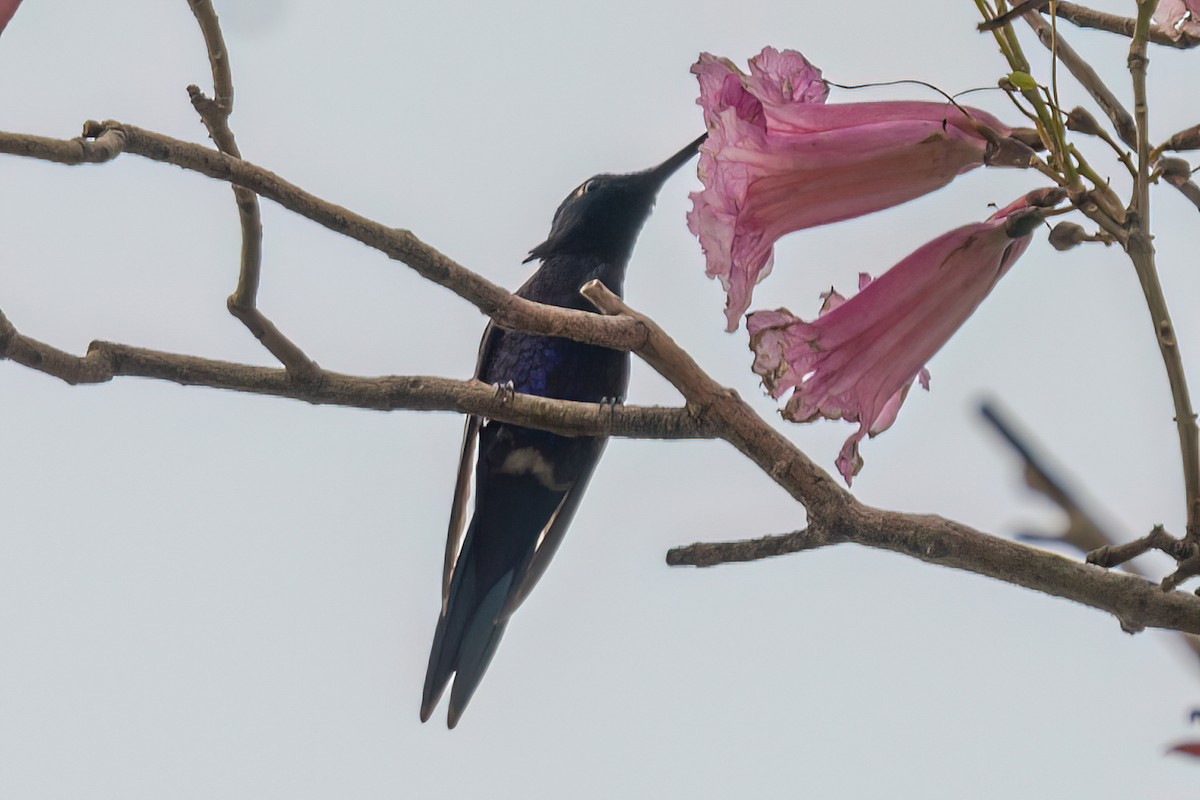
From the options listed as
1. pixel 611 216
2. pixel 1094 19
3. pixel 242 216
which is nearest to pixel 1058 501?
pixel 1094 19

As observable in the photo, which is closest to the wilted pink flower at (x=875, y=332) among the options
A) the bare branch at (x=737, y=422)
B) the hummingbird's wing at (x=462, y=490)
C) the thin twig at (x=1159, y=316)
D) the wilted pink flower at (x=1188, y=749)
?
the bare branch at (x=737, y=422)

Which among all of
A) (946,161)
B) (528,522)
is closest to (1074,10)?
(946,161)

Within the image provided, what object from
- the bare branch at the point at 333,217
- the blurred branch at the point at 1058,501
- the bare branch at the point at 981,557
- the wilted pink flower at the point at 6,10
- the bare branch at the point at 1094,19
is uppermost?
the bare branch at the point at 1094,19

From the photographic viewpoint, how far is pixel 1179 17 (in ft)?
3.37

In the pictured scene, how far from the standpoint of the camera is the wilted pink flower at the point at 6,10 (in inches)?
36.6

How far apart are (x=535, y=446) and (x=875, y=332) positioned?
222cm

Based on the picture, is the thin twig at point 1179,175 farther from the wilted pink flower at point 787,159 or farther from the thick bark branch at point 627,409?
the thick bark branch at point 627,409

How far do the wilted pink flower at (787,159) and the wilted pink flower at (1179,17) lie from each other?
20cm

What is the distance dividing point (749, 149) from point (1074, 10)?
41cm

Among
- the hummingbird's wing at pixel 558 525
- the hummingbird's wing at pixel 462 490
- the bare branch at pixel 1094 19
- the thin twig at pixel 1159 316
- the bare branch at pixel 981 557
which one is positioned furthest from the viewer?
the hummingbird's wing at pixel 558 525

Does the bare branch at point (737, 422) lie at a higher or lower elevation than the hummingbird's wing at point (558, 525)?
lower

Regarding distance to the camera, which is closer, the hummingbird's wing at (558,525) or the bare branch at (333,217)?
the bare branch at (333,217)

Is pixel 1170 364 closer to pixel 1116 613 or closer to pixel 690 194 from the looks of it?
pixel 1116 613

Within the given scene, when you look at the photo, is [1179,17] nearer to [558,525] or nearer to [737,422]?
[737,422]
